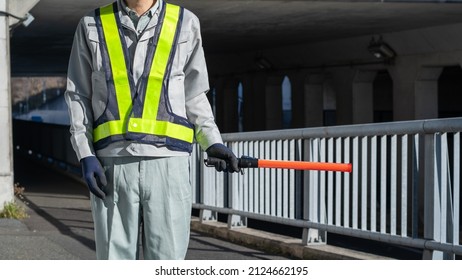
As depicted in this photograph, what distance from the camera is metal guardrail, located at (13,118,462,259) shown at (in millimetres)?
7531

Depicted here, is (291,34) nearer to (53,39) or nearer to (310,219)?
(53,39)

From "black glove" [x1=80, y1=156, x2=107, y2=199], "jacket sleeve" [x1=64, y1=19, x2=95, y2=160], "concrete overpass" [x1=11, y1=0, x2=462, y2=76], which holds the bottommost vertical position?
"black glove" [x1=80, y1=156, x2=107, y2=199]

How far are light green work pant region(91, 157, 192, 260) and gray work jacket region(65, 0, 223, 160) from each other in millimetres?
52

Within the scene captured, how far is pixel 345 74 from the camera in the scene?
2716 centimetres

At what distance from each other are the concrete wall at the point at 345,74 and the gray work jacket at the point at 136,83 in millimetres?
17726

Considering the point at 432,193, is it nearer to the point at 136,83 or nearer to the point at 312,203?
the point at 312,203

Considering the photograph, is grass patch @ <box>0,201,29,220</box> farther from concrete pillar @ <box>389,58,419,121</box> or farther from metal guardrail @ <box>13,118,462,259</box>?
concrete pillar @ <box>389,58,419,121</box>

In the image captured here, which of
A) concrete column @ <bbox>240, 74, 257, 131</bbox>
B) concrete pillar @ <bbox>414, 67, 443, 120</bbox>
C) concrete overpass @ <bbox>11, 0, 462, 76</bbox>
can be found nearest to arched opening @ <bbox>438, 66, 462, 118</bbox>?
concrete column @ <bbox>240, 74, 257, 131</bbox>

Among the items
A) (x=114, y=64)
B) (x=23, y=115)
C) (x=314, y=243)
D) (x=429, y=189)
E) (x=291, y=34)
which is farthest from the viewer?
(x=23, y=115)

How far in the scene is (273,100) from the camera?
32.5m

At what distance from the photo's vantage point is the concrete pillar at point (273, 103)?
32.2 m

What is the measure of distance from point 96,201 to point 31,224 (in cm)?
799

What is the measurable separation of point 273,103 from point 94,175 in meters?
28.6

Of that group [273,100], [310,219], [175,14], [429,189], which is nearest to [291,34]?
[273,100]
